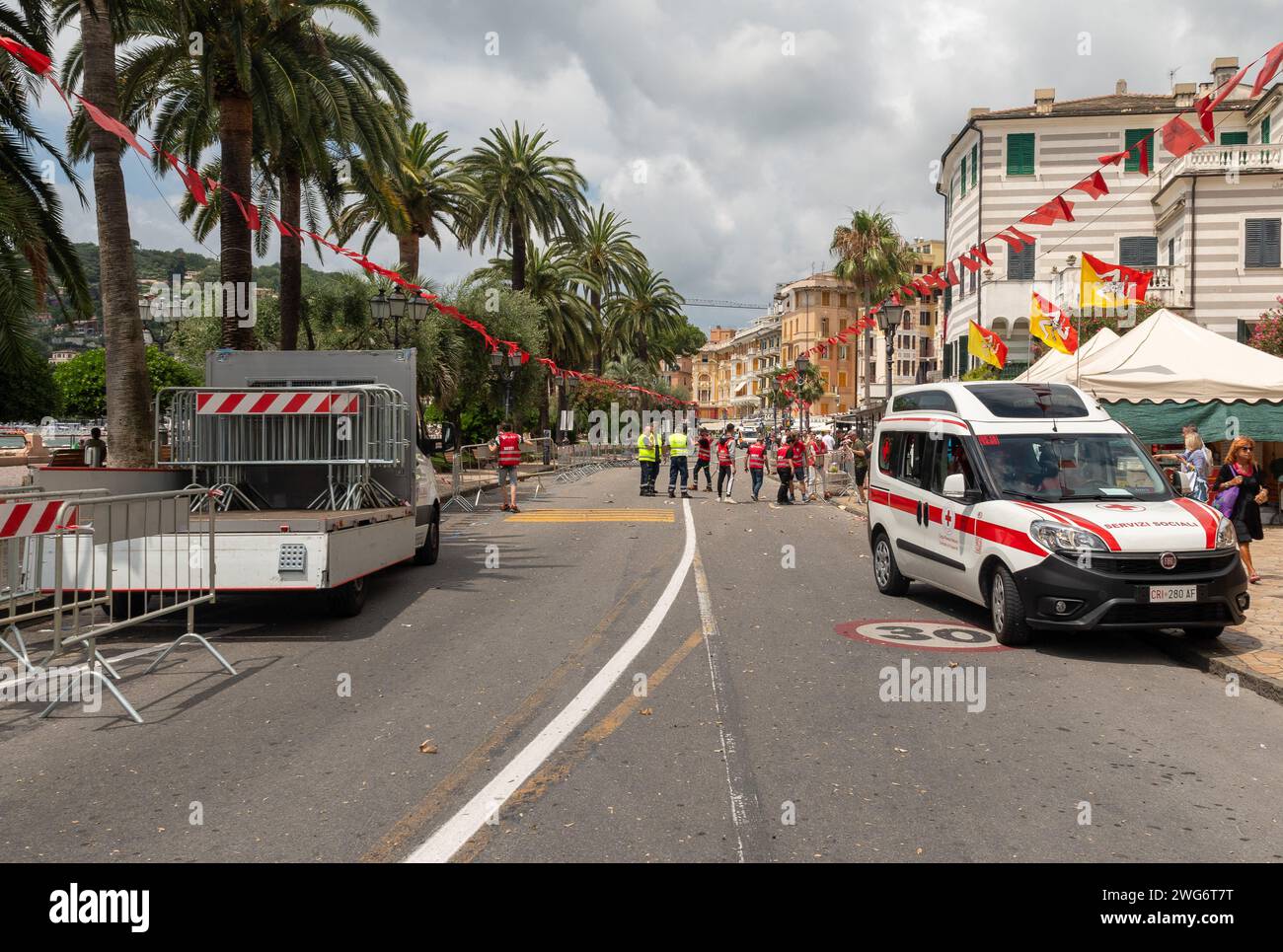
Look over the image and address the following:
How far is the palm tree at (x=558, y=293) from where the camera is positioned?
51188 millimetres

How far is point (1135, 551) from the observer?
8.15 meters

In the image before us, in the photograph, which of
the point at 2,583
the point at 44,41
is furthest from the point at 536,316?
the point at 2,583

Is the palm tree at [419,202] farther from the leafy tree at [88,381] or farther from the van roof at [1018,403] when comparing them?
the leafy tree at [88,381]

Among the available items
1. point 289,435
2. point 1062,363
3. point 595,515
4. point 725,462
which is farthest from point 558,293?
point 289,435

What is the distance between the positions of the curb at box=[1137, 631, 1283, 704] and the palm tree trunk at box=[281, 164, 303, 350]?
64.1ft

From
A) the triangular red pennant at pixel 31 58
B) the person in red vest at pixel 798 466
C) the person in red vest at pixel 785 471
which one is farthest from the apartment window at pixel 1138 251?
the triangular red pennant at pixel 31 58

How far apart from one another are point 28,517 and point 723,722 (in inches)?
199

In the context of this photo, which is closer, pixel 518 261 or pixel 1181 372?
pixel 1181 372

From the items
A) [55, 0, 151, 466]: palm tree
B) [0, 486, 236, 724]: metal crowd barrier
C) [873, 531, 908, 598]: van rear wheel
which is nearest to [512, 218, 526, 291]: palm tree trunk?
[55, 0, 151, 466]: palm tree

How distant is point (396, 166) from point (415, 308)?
3.28 metres

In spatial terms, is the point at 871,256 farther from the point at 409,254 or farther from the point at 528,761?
the point at 528,761

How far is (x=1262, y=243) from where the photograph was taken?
30.1 metres
